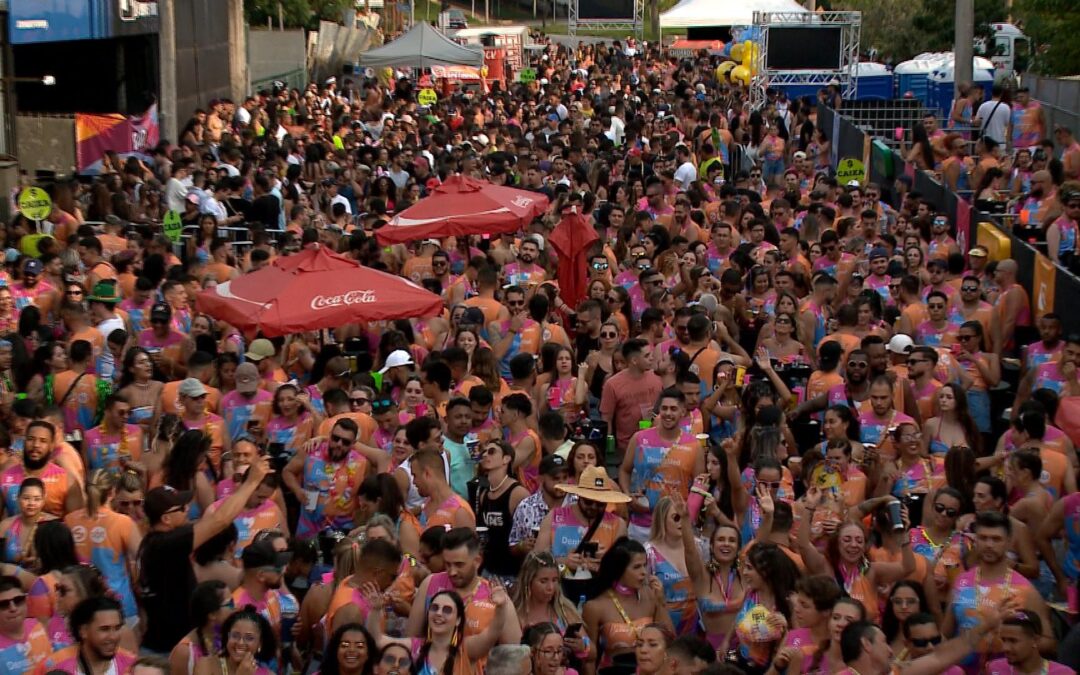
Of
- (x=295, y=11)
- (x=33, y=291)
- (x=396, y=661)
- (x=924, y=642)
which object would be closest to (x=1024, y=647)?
(x=924, y=642)

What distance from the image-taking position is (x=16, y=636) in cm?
749

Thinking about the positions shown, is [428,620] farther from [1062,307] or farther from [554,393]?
[1062,307]

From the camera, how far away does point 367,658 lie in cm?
745

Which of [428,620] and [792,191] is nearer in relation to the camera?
[428,620]

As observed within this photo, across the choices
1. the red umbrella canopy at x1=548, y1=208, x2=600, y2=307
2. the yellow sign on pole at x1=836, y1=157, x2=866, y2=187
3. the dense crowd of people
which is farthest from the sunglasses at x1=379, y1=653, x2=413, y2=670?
the yellow sign on pole at x1=836, y1=157, x2=866, y2=187

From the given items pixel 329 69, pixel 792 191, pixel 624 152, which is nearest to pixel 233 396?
pixel 792 191

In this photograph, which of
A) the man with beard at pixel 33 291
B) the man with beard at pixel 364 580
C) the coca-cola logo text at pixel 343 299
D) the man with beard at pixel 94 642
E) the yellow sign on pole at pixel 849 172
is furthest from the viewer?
the yellow sign on pole at pixel 849 172

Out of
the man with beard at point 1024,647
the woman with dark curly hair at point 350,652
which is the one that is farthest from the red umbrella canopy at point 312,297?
the man with beard at point 1024,647

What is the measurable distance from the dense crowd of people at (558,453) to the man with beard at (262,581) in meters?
0.02

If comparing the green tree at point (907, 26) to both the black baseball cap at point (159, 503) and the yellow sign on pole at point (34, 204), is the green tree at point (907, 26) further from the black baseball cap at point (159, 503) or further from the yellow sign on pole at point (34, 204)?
the black baseball cap at point (159, 503)

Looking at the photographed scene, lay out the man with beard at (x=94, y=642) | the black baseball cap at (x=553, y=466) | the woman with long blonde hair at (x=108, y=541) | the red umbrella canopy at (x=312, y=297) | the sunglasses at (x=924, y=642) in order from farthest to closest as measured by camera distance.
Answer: the red umbrella canopy at (x=312, y=297)
the black baseball cap at (x=553, y=466)
the woman with long blonde hair at (x=108, y=541)
the sunglasses at (x=924, y=642)
the man with beard at (x=94, y=642)

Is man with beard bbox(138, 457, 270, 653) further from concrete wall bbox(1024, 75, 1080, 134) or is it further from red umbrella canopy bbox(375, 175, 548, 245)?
concrete wall bbox(1024, 75, 1080, 134)

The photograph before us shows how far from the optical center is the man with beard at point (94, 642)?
24.2 ft

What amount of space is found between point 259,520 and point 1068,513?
14.1 ft
